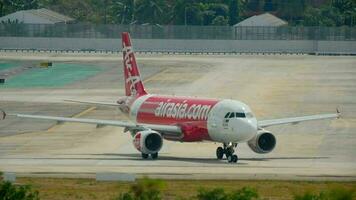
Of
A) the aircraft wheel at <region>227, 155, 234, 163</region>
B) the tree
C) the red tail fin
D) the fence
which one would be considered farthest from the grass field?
the fence

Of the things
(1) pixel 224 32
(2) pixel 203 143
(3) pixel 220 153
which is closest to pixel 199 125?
(3) pixel 220 153

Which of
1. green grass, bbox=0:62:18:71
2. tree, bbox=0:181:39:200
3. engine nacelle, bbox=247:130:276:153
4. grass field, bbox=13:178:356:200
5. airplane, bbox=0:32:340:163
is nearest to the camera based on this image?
tree, bbox=0:181:39:200

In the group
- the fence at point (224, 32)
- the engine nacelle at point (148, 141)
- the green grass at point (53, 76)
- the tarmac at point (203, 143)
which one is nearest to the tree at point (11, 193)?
the tarmac at point (203, 143)

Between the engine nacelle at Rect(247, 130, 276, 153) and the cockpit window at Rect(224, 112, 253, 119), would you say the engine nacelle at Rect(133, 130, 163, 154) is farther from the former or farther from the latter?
the engine nacelle at Rect(247, 130, 276, 153)

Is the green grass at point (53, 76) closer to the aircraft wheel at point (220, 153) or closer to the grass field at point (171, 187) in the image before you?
→ the aircraft wheel at point (220, 153)

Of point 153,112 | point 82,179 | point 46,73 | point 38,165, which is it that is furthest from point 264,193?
point 46,73

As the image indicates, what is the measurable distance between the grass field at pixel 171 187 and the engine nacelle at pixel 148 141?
37.7 feet

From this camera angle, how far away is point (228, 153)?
66.8 meters

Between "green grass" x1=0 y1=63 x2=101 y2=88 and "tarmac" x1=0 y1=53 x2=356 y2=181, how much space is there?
182cm

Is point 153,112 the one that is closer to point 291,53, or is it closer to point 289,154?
point 289,154

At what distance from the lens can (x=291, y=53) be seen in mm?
192125

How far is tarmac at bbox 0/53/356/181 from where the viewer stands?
205 feet

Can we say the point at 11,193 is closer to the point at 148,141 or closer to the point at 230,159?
the point at 230,159

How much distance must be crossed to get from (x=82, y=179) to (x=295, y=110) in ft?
146
